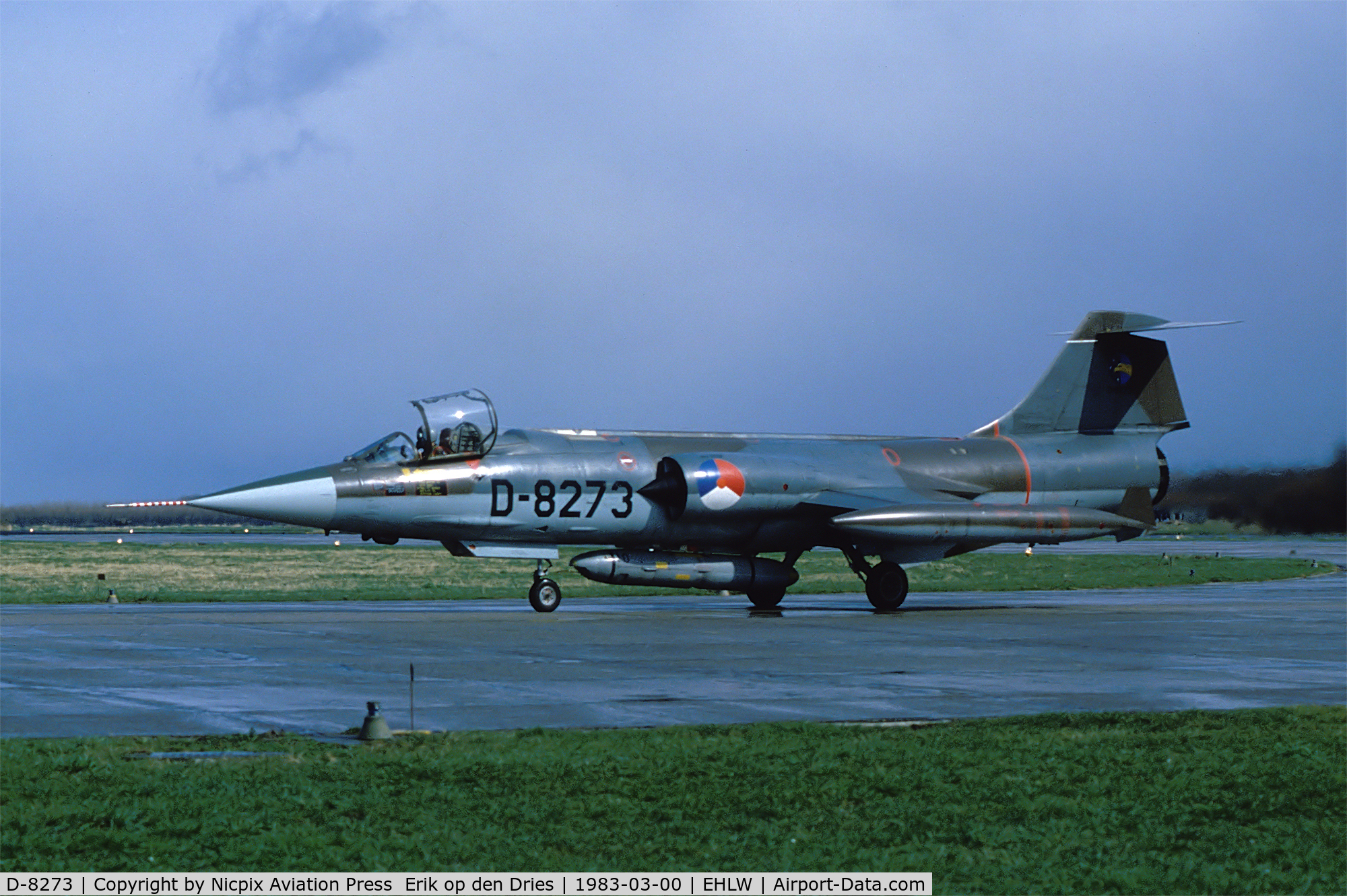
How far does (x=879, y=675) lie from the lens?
1401cm

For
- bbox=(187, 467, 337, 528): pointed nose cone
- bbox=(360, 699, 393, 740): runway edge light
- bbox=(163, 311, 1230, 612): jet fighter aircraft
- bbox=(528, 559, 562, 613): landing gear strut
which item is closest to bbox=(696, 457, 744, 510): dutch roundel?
bbox=(163, 311, 1230, 612): jet fighter aircraft

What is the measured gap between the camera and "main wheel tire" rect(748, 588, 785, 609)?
2539cm

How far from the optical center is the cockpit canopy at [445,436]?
2309cm

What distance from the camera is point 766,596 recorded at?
1011 inches

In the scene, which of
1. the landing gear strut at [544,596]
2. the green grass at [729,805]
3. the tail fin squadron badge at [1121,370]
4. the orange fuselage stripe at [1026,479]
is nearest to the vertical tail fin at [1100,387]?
the tail fin squadron badge at [1121,370]

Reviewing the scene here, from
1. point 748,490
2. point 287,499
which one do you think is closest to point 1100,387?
point 748,490

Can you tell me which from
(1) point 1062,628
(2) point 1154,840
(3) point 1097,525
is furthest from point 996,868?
(3) point 1097,525

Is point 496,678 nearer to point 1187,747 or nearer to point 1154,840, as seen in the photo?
point 1187,747

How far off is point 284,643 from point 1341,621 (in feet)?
50.5

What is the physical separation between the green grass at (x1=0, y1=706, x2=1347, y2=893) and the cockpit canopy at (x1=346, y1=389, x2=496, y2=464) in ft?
45.3

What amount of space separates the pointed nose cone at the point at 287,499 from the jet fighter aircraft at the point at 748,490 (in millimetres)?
32

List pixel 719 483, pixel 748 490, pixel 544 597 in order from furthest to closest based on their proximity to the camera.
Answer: pixel 748 490 < pixel 719 483 < pixel 544 597

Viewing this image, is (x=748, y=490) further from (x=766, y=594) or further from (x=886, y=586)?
(x=886, y=586)

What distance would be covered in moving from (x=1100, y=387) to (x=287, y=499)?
16796 millimetres
